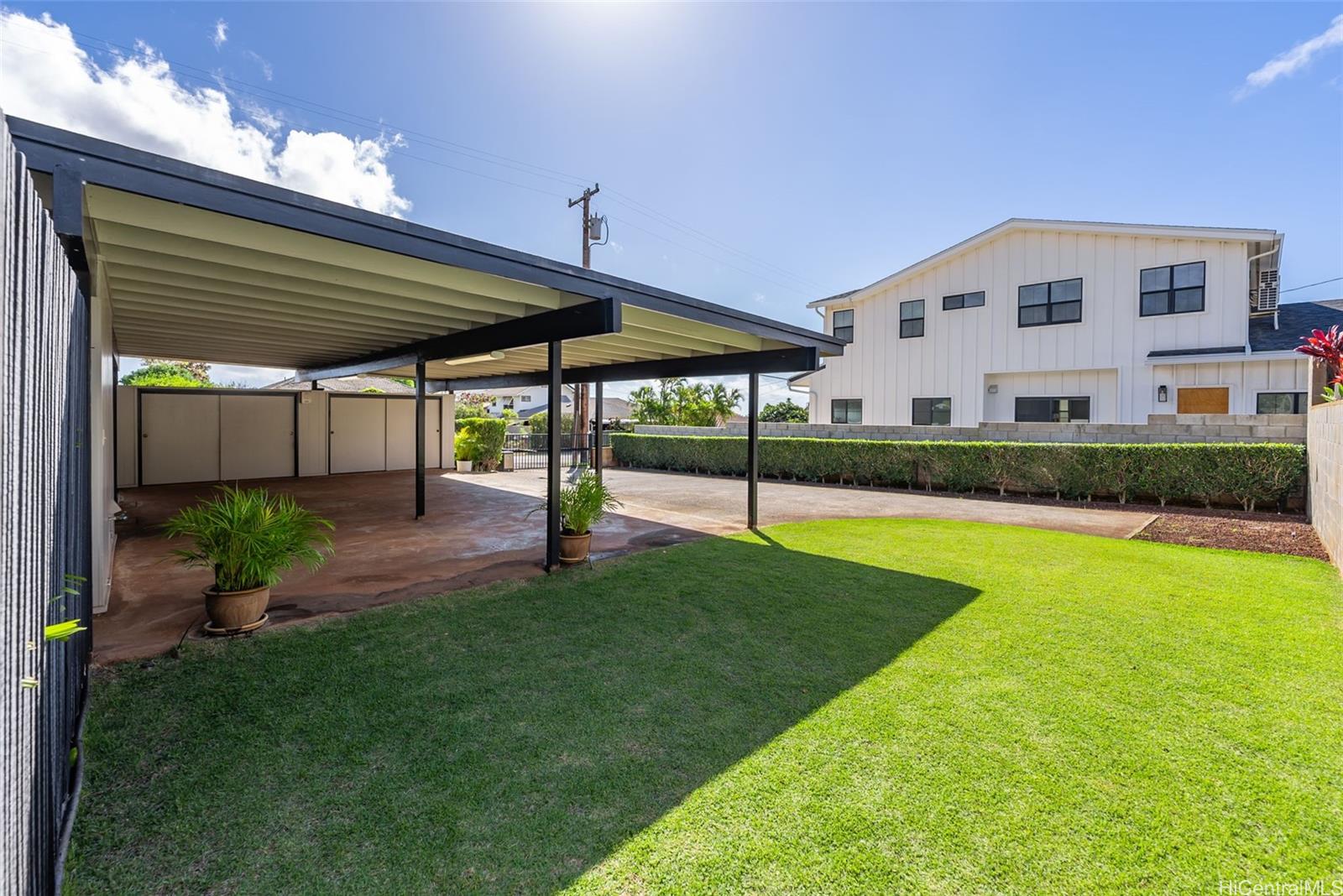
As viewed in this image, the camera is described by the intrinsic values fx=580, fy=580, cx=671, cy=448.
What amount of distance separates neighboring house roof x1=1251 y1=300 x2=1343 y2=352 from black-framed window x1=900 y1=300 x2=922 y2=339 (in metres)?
6.68

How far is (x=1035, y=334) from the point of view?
14039 mm

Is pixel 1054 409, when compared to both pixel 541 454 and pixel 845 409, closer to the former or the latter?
pixel 845 409

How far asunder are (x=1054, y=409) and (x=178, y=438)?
774 inches

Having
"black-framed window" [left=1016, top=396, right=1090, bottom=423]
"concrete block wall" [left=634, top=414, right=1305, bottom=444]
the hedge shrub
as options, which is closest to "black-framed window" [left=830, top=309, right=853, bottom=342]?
"concrete block wall" [left=634, top=414, right=1305, bottom=444]

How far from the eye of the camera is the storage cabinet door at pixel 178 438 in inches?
462

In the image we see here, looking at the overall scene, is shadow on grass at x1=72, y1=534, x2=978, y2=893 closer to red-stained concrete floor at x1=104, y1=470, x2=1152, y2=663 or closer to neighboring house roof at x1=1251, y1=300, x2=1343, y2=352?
red-stained concrete floor at x1=104, y1=470, x2=1152, y2=663

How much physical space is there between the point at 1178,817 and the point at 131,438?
15.7 metres

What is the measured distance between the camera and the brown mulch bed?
253 inches

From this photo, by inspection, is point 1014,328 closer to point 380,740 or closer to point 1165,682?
point 1165,682

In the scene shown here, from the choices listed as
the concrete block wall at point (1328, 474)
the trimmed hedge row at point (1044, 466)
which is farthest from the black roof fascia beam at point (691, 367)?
the trimmed hedge row at point (1044, 466)

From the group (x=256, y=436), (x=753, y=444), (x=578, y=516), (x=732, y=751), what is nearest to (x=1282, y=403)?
(x=753, y=444)

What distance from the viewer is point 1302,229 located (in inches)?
575

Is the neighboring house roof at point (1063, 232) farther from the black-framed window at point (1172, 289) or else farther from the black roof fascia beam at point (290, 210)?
the black roof fascia beam at point (290, 210)

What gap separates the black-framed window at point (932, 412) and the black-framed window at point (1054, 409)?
162 centimetres
